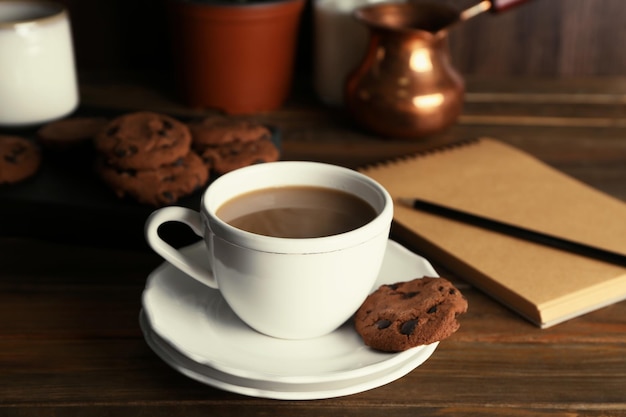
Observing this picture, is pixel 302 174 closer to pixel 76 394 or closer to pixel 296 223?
pixel 296 223

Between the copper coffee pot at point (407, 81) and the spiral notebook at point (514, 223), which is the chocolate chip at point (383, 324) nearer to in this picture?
the spiral notebook at point (514, 223)

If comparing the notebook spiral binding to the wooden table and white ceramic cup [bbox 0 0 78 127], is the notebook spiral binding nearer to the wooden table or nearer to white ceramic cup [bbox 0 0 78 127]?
the wooden table

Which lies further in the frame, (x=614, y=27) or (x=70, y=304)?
(x=614, y=27)

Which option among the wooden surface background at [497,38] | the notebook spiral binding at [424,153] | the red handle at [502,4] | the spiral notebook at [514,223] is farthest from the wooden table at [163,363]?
the wooden surface background at [497,38]

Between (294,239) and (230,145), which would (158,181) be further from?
(294,239)

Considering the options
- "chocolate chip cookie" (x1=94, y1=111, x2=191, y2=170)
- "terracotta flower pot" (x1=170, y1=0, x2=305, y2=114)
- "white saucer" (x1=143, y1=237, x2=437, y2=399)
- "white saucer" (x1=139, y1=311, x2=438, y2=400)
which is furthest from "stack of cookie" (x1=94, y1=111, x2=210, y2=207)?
"terracotta flower pot" (x1=170, y1=0, x2=305, y2=114)

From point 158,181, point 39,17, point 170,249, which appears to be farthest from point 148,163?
point 39,17

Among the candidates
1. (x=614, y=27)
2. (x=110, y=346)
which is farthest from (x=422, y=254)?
(x=614, y=27)
